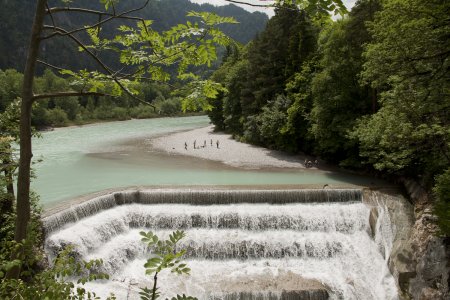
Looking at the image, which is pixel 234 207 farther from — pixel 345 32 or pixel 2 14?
pixel 2 14

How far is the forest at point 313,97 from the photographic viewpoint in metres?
3.36

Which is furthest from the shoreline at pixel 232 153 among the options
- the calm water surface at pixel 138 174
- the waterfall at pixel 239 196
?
the waterfall at pixel 239 196

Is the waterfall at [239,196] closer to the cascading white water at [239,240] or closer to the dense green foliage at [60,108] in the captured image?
the cascading white water at [239,240]

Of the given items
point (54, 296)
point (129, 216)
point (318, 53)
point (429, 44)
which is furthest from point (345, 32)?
point (54, 296)

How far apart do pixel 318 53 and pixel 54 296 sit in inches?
1187

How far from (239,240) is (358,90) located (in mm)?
14047

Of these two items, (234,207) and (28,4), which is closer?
(234,207)

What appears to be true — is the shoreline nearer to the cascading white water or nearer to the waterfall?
the waterfall

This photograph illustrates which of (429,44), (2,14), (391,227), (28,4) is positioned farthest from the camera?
(28,4)

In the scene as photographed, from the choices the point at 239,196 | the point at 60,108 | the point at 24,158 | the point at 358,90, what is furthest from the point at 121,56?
the point at 60,108

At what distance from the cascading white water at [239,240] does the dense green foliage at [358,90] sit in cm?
345

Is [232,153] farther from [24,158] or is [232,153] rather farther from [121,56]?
[24,158]

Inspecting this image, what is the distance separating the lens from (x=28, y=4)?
140500 millimetres

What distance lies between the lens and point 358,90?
928 inches
